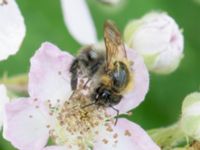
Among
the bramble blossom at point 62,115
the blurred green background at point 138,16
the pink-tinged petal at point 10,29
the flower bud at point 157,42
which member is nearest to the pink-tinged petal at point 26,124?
the bramble blossom at point 62,115

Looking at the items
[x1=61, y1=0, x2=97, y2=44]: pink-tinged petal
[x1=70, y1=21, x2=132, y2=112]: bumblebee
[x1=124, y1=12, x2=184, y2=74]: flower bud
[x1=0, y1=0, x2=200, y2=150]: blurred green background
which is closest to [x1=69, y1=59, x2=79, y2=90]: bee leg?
[x1=70, y1=21, x2=132, y2=112]: bumblebee

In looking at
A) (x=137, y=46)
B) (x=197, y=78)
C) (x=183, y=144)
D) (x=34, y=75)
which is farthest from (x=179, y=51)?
(x=197, y=78)

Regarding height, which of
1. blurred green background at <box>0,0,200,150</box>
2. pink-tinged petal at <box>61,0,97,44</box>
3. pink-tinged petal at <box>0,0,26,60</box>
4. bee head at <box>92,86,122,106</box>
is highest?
blurred green background at <box>0,0,200,150</box>

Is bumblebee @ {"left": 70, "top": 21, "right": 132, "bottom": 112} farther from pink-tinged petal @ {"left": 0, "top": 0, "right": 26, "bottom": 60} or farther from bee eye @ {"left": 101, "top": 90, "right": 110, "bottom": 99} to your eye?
pink-tinged petal @ {"left": 0, "top": 0, "right": 26, "bottom": 60}

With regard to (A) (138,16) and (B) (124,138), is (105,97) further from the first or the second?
(A) (138,16)

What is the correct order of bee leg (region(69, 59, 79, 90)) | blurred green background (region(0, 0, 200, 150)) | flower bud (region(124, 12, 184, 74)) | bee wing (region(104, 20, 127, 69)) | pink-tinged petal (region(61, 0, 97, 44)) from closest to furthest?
bee wing (region(104, 20, 127, 69)) → bee leg (region(69, 59, 79, 90)) → flower bud (region(124, 12, 184, 74)) → pink-tinged petal (region(61, 0, 97, 44)) → blurred green background (region(0, 0, 200, 150))

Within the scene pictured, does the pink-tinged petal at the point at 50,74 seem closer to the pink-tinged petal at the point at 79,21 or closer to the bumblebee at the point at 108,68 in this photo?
the bumblebee at the point at 108,68

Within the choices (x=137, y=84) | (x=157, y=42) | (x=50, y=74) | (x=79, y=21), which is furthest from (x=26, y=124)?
(x=79, y=21)
